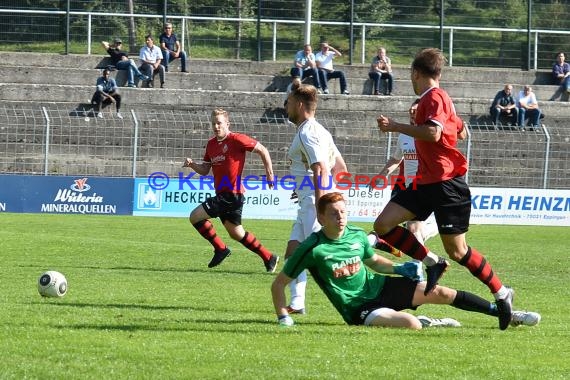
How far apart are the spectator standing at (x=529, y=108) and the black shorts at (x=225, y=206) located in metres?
18.3

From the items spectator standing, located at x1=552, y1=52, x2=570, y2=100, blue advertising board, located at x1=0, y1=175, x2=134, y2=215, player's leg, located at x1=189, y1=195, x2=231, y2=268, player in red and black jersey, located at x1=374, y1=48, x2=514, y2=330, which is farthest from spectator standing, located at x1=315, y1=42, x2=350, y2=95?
player in red and black jersey, located at x1=374, y1=48, x2=514, y2=330

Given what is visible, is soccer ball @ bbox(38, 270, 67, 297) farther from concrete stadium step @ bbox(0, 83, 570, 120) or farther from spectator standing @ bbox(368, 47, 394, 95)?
spectator standing @ bbox(368, 47, 394, 95)

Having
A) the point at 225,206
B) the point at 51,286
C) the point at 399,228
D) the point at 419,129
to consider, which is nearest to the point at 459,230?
the point at 399,228

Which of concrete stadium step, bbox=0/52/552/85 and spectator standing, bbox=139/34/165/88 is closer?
spectator standing, bbox=139/34/165/88

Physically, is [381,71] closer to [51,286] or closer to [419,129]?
[51,286]

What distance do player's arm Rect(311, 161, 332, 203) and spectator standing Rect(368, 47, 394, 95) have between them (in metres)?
23.4

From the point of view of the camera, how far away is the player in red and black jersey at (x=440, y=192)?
8570 millimetres

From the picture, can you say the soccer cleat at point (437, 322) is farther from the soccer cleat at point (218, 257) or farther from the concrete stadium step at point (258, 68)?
the concrete stadium step at point (258, 68)

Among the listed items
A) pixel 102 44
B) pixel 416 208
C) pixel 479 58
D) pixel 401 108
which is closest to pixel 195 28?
pixel 102 44

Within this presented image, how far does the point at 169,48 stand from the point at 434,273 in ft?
82.6

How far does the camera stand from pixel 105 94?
97.2 ft

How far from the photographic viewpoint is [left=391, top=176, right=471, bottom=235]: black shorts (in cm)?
867

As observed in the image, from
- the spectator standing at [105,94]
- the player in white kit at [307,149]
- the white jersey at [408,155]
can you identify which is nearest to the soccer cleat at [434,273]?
the player in white kit at [307,149]

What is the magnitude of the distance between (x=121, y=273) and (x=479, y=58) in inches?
950
